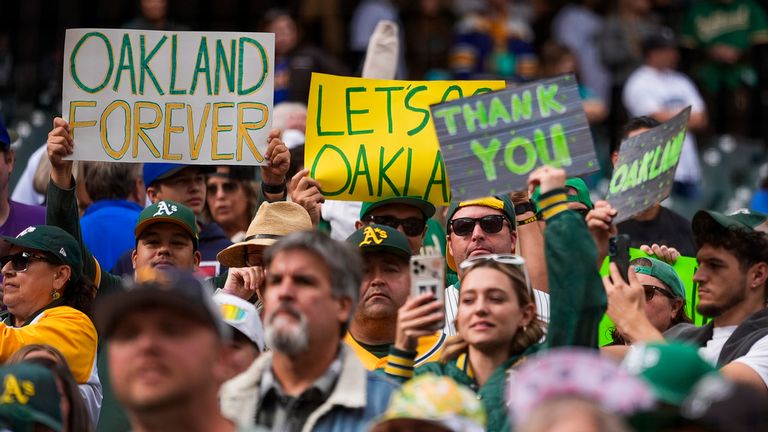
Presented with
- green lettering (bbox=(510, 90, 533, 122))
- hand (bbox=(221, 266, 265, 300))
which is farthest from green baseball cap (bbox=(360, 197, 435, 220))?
green lettering (bbox=(510, 90, 533, 122))

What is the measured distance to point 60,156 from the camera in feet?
25.2

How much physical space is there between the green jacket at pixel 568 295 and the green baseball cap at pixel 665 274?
1.75 metres

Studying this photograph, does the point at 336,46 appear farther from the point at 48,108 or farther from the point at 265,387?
the point at 265,387

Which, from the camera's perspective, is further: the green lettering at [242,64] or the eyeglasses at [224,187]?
the eyeglasses at [224,187]

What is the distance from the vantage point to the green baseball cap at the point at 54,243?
24.2 ft

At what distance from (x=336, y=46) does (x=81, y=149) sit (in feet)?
30.8

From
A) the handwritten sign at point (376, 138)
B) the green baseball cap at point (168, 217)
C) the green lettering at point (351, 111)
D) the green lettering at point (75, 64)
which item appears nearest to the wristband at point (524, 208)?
the handwritten sign at point (376, 138)

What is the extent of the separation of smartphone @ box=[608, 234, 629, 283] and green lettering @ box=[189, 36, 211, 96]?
7.89ft

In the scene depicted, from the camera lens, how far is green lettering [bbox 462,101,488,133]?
6641 millimetres

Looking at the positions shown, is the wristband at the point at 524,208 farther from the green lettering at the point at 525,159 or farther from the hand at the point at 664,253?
the green lettering at the point at 525,159

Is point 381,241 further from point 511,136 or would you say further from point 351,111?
point 351,111

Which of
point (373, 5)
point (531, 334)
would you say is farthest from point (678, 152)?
point (373, 5)

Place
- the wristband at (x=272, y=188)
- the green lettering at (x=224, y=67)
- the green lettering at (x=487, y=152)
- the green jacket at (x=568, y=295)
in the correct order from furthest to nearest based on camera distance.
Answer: the green lettering at (x=224, y=67) → the wristband at (x=272, y=188) → the green lettering at (x=487, y=152) → the green jacket at (x=568, y=295)

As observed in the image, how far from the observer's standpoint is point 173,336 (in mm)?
5000
